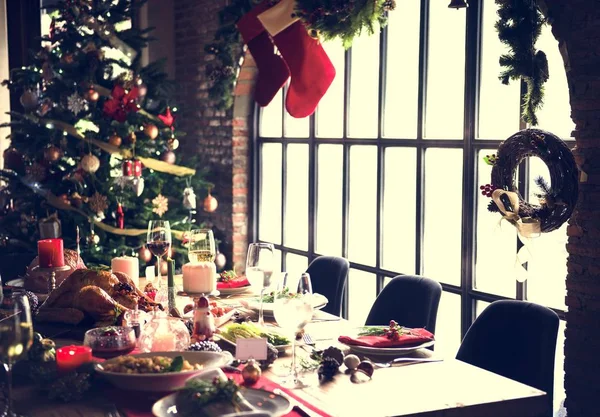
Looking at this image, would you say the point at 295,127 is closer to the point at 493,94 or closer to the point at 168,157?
the point at 168,157

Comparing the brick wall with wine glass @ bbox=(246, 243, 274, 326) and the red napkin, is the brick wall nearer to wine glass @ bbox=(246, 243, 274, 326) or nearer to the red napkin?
the red napkin

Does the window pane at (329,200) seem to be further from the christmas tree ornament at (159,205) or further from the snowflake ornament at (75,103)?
the snowflake ornament at (75,103)

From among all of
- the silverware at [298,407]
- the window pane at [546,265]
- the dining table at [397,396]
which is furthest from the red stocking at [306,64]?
the silverware at [298,407]

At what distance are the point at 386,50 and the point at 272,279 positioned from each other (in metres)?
1.94

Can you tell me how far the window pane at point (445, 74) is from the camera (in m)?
3.68

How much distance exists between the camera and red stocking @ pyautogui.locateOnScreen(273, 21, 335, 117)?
4090mm

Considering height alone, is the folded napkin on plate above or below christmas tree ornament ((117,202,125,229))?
below

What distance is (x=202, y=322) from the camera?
2393mm

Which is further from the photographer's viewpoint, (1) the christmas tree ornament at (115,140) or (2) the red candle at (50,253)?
(1) the christmas tree ornament at (115,140)

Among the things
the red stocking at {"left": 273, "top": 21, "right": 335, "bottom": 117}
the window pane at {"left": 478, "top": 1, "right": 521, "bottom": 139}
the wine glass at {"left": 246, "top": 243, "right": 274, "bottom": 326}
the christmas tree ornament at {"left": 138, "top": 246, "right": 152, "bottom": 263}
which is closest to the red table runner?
the wine glass at {"left": 246, "top": 243, "right": 274, "bottom": 326}

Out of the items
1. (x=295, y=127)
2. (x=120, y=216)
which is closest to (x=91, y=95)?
(x=120, y=216)

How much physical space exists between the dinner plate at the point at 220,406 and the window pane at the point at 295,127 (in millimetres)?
3173

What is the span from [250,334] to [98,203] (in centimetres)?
287

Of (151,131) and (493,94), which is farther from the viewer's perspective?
(151,131)
